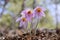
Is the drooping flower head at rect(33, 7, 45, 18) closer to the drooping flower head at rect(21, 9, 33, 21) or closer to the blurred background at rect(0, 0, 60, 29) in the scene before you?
the drooping flower head at rect(21, 9, 33, 21)

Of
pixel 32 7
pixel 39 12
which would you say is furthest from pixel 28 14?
pixel 32 7

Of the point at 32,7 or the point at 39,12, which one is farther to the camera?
the point at 32,7

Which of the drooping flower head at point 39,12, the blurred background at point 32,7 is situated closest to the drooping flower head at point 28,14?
the drooping flower head at point 39,12

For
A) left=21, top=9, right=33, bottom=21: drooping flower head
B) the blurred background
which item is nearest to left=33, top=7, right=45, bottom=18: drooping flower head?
left=21, top=9, right=33, bottom=21: drooping flower head

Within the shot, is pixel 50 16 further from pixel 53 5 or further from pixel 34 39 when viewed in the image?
pixel 34 39

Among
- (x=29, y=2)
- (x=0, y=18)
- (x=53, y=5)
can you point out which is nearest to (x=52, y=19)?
(x=53, y=5)

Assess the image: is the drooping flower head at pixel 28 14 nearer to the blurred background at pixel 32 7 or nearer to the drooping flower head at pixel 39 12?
the drooping flower head at pixel 39 12

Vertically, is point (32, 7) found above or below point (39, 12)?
above

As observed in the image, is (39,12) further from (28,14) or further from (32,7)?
(32,7)
